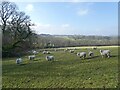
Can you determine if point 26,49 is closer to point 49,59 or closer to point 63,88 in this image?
point 49,59

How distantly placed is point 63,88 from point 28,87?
8.99 feet

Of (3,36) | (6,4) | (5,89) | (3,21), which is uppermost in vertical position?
(6,4)

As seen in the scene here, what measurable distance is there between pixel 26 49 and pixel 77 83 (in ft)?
190

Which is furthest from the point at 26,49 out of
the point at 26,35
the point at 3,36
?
the point at 3,36

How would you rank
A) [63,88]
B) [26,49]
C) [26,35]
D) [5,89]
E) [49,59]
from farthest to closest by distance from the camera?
[26,49] < [26,35] < [49,59] < [5,89] < [63,88]


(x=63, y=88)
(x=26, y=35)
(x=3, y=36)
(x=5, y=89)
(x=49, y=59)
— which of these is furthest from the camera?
(x=26, y=35)

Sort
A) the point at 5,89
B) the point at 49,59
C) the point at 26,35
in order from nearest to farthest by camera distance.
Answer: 1. the point at 5,89
2. the point at 49,59
3. the point at 26,35

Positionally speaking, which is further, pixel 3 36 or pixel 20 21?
pixel 20 21

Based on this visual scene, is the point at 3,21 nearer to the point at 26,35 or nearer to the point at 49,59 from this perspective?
the point at 26,35

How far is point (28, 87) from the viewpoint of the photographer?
642 inches

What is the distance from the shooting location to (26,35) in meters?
67.9

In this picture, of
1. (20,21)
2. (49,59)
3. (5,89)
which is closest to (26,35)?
(20,21)

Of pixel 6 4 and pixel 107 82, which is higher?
pixel 6 4

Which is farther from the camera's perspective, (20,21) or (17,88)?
(20,21)
